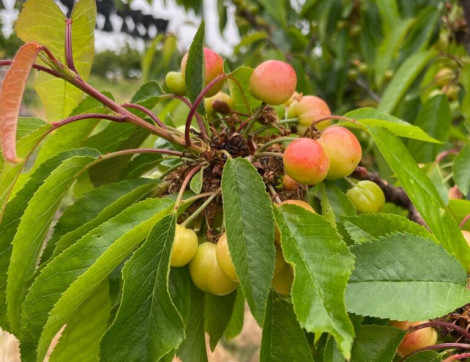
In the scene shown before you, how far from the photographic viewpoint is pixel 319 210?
2.24ft

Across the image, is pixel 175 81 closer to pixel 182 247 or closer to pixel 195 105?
pixel 195 105

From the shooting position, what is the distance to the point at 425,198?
566 millimetres

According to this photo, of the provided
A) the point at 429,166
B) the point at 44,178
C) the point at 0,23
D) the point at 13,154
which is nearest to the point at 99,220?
the point at 44,178

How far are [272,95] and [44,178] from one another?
0.31 meters

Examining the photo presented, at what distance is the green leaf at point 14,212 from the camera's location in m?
0.62

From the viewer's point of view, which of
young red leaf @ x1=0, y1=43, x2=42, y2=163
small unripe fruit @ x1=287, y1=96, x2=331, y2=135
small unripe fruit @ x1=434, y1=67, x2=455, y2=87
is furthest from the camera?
small unripe fruit @ x1=434, y1=67, x2=455, y2=87

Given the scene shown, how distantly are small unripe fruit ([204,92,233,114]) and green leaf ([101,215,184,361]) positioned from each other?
11.3 inches

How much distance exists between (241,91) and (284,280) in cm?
30

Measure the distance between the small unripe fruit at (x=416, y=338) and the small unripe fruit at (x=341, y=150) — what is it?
20cm

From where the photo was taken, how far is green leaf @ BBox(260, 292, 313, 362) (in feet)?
1.83

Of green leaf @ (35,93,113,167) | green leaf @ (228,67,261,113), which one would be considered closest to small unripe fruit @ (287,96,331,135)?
green leaf @ (228,67,261,113)

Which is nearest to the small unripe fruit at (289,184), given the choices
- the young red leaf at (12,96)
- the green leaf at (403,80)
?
the young red leaf at (12,96)

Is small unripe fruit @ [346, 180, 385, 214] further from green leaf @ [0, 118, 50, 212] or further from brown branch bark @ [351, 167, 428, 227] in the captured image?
green leaf @ [0, 118, 50, 212]

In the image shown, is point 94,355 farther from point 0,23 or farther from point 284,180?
point 0,23
